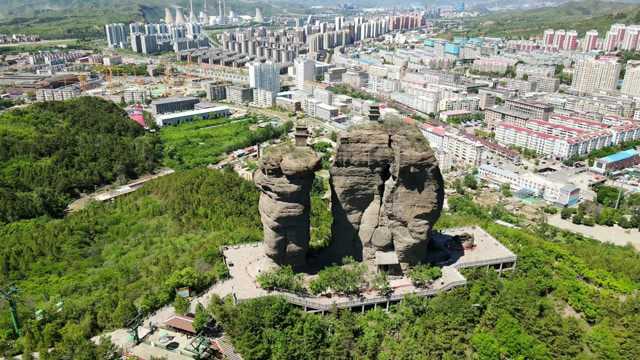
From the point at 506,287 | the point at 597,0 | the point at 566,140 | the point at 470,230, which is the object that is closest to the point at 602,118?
the point at 566,140

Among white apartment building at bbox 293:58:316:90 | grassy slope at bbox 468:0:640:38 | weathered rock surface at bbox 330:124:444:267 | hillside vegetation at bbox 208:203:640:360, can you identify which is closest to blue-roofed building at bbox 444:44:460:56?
grassy slope at bbox 468:0:640:38

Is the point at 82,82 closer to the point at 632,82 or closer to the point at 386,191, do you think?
the point at 386,191

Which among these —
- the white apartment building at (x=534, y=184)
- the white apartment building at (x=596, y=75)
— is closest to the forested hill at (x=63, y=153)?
the white apartment building at (x=534, y=184)

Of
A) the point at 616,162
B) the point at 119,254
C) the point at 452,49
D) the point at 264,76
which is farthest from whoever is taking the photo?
the point at 452,49

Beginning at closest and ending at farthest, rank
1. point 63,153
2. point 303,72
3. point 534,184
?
point 63,153 → point 534,184 → point 303,72

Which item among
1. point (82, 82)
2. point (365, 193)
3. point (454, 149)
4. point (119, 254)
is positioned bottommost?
point (119, 254)

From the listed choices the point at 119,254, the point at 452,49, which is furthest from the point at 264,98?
the point at 452,49
